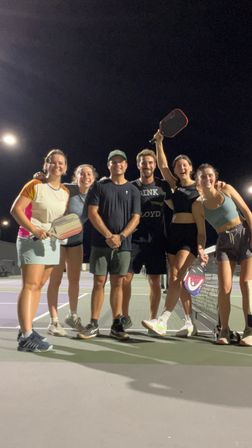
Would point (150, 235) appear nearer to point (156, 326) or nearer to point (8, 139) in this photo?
point (156, 326)

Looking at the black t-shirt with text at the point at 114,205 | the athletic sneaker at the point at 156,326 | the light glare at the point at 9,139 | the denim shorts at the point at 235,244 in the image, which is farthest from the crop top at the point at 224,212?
the light glare at the point at 9,139

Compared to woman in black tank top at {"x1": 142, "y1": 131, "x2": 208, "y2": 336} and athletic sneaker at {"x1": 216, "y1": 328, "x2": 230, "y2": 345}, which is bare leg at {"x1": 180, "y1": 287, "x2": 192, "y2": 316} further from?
athletic sneaker at {"x1": 216, "y1": 328, "x2": 230, "y2": 345}

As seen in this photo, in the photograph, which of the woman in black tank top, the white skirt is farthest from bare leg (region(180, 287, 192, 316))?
the white skirt

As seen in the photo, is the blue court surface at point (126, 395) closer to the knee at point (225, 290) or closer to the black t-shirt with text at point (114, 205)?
the knee at point (225, 290)

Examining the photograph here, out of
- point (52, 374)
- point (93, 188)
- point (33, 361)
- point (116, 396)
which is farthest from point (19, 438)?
point (93, 188)

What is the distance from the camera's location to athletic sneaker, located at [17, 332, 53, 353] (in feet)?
10.8

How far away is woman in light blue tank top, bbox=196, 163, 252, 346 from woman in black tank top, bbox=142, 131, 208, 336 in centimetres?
18

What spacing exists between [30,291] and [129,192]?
1.38 m

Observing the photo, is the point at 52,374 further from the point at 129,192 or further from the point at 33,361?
the point at 129,192

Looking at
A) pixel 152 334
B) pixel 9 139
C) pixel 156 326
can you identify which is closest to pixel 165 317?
pixel 156 326

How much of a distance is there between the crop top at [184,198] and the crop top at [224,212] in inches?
10.4

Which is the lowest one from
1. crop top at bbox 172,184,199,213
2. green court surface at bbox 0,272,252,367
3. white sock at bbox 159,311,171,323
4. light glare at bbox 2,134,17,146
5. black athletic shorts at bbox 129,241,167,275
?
green court surface at bbox 0,272,252,367

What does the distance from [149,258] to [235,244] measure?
0.91 meters

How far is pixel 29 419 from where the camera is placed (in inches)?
76.2
